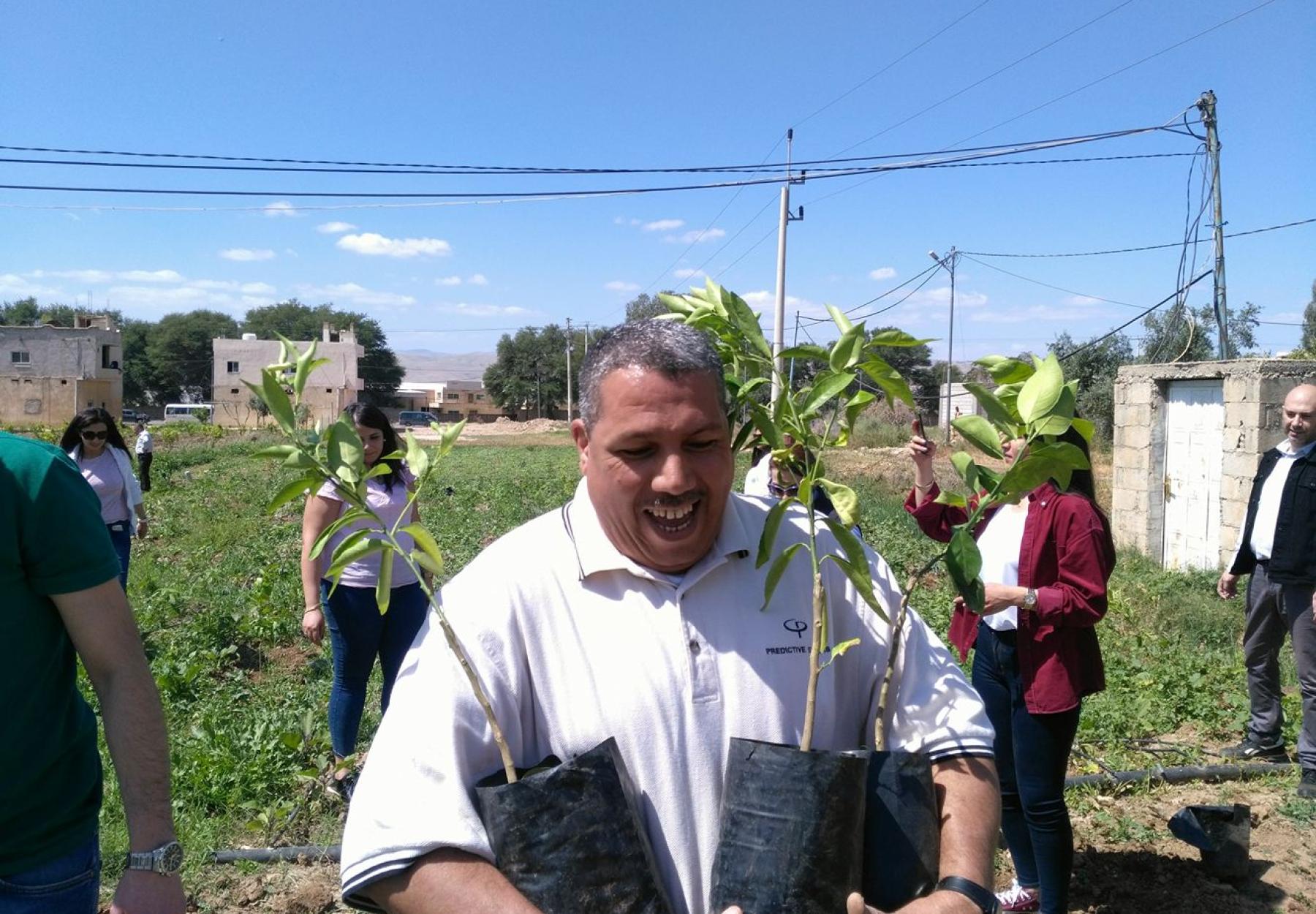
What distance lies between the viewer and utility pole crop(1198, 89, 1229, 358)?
1478 centimetres

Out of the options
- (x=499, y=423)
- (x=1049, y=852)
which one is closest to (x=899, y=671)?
(x=1049, y=852)

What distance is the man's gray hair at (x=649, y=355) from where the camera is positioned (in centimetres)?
150

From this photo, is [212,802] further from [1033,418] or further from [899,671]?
[1033,418]

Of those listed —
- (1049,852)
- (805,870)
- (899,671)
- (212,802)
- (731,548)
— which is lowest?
(212,802)

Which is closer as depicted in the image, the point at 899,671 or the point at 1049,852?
the point at 899,671

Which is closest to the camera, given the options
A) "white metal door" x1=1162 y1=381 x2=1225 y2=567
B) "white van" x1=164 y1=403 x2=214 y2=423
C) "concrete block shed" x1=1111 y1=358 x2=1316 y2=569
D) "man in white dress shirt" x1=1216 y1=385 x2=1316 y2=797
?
"man in white dress shirt" x1=1216 y1=385 x2=1316 y2=797

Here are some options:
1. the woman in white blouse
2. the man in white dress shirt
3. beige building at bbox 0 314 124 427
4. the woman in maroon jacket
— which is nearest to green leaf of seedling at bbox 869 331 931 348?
the woman in maroon jacket

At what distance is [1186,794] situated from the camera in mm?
4480

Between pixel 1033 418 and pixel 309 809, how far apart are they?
3.86 metres

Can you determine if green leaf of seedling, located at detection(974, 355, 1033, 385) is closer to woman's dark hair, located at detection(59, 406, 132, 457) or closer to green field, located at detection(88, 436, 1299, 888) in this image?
green field, located at detection(88, 436, 1299, 888)

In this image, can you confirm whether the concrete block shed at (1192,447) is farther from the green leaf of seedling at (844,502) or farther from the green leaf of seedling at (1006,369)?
the green leaf of seedling at (844,502)

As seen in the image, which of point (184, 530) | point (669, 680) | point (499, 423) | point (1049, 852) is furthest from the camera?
point (499, 423)

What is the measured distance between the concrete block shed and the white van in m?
49.0

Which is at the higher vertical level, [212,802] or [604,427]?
[604,427]
